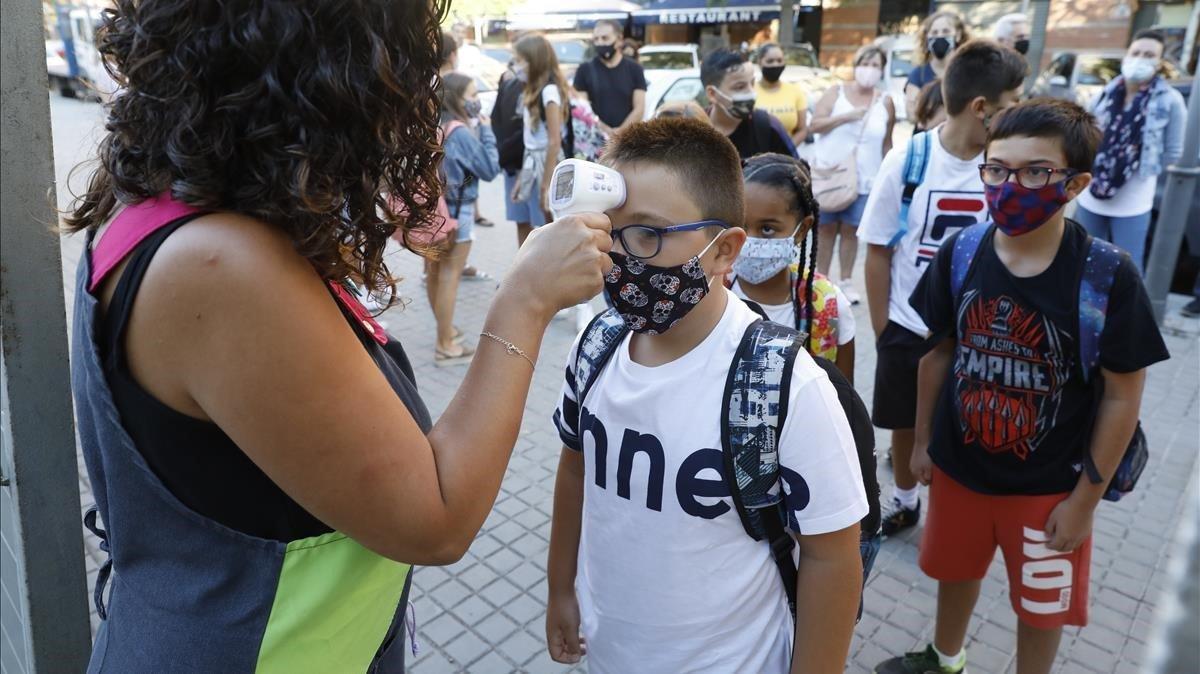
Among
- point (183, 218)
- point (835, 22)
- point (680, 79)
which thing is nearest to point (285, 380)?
point (183, 218)

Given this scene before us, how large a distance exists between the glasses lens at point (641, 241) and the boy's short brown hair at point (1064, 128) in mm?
1289

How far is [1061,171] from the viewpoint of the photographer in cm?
223

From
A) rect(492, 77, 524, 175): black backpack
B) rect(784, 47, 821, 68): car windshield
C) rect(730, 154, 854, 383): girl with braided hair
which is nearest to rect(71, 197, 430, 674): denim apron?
rect(730, 154, 854, 383): girl with braided hair

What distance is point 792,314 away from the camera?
2670 millimetres

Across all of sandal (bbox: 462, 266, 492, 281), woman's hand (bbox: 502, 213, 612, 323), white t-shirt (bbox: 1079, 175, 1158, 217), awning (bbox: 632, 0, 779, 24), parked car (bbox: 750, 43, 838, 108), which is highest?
awning (bbox: 632, 0, 779, 24)

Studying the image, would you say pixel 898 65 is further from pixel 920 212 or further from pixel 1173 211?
pixel 920 212

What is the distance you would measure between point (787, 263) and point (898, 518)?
1.53 metres

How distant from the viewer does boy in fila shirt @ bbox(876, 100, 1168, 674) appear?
6.88 feet

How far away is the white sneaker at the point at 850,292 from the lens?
6539 mm

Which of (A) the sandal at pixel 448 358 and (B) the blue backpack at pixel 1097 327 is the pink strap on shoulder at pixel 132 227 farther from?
(A) the sandal at pixel 448 358

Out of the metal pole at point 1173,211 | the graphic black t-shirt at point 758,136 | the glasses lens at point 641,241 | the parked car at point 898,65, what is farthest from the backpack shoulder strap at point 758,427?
the parked car at point 898,65

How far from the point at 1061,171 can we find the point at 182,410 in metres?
2.17

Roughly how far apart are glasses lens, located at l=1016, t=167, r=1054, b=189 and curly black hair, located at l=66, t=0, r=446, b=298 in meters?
1.75

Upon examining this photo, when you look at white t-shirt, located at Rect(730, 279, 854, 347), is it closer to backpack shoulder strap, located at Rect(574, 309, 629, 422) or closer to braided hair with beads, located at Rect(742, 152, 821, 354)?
braided hair with beads, located at Rect(742, 152, 821, 354)
